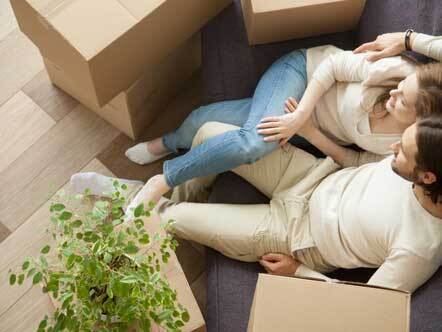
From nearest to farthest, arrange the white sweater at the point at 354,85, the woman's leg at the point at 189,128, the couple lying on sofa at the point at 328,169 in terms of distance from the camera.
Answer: the couple lying on sofa at the point at 328,169, the white sweater at the point at 354,85, the woman's leg at the point at 189,128

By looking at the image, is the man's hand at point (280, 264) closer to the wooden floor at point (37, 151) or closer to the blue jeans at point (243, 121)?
the blue jeans at point (243, 121)

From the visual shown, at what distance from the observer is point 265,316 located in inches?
37.6

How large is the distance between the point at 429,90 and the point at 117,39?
0.72 m

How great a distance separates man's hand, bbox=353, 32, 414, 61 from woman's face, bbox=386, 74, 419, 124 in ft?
0.39

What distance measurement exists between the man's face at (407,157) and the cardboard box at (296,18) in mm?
461

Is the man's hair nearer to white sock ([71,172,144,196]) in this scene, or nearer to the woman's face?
the woman's face

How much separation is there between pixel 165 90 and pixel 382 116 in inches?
30.3

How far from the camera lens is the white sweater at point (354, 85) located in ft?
4.35

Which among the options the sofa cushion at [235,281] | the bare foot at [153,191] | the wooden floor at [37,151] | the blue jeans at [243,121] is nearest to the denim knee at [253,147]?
the blue jeans at [243,121]

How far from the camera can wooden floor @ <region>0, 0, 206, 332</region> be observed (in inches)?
66.7

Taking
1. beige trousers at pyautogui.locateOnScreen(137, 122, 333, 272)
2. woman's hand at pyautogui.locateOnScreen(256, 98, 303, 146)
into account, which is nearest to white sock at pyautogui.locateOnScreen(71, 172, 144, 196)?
beige trousers at pyautogui.locateOnScreen(137, 122, 333, 272)

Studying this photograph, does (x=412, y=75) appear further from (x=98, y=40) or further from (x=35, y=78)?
(x=35, y=78)

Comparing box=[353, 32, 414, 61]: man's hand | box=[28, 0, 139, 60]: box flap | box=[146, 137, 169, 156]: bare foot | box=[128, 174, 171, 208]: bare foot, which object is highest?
box=[28, 0, 139, 60]: box flap

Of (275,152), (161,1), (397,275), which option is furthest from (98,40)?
(397,275)
